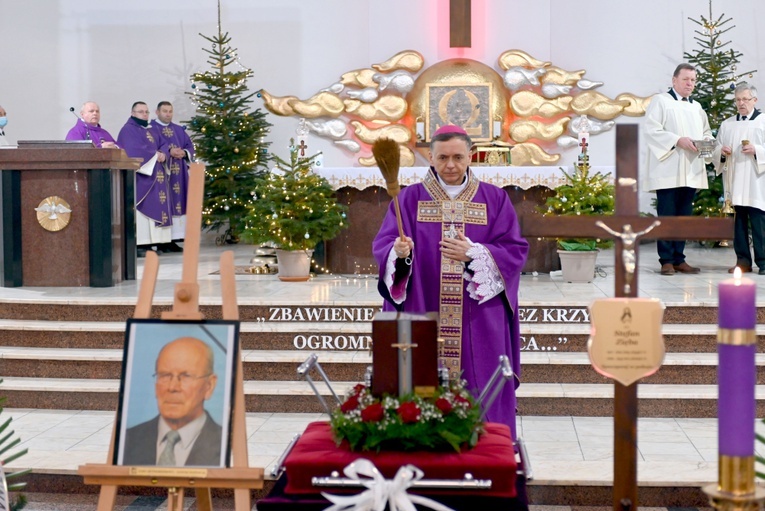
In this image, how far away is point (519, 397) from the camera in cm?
650

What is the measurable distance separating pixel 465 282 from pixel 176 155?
8.54 m

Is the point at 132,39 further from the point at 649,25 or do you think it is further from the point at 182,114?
the point at 649,25

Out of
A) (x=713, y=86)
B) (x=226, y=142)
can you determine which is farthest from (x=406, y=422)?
(x=226, y=142)

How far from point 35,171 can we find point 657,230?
689 cm

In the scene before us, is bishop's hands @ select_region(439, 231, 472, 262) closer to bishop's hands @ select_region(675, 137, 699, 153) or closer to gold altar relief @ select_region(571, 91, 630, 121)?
bishop's hands @ select_region(675, 137, 699, 153)

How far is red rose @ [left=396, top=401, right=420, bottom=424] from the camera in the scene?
9.76 feet

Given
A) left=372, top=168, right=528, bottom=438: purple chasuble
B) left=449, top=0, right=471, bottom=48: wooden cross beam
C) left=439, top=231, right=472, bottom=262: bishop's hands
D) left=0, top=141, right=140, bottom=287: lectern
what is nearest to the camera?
left=439, top=231, right=472, bottom=262: bishop's hands

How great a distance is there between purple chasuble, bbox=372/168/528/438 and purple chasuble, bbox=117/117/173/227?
8180 millimetres

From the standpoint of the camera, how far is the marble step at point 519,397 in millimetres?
6410

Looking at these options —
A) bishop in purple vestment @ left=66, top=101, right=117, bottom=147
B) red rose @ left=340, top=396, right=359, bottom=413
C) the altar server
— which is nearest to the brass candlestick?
red rose @ left=340, top=396, right=359, bottom=413

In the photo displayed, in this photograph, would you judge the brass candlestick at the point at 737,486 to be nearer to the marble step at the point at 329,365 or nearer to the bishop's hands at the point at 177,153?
the marble step at the point at 329,365

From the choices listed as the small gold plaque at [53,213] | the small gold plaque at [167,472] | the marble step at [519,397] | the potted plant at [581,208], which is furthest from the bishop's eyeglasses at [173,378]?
the potted plant at [581,208]

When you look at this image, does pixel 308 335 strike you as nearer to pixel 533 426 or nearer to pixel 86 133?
pixel 533 426

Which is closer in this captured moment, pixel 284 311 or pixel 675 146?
pixel 284 311
